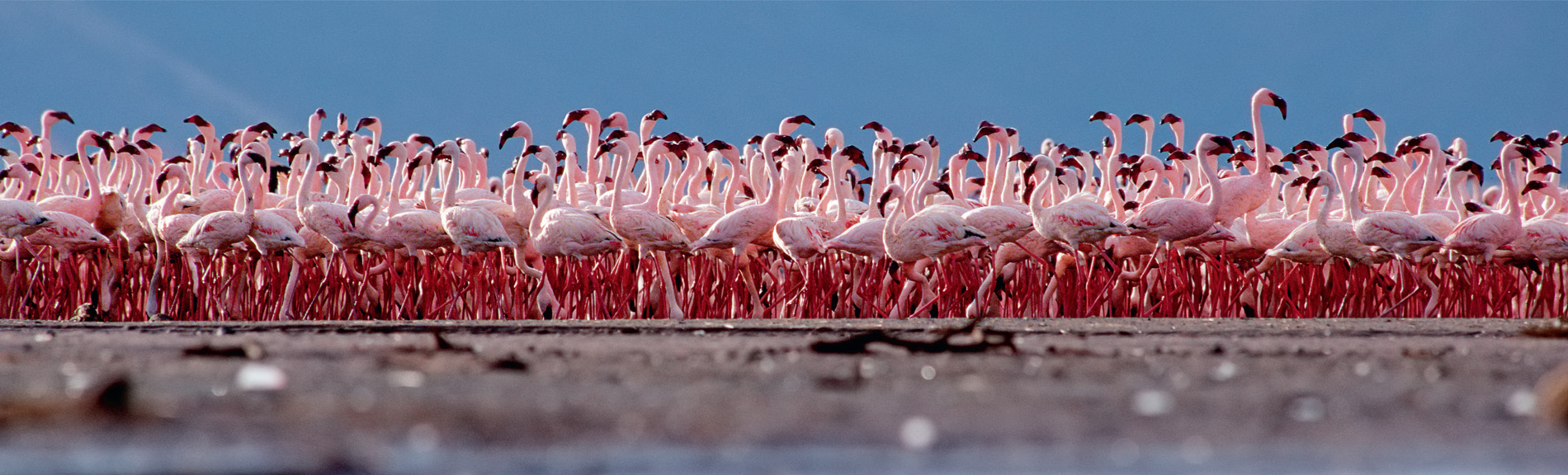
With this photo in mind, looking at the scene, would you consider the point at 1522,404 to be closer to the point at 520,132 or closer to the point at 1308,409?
the point at 1308,409

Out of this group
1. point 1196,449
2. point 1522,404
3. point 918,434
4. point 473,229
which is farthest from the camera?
point 473,229

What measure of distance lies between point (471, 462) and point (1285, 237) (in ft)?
45.4

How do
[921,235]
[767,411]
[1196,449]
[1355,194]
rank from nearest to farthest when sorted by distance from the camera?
1. [1196,449]
2. [767,411]
3. [921,235]
4. [1355,194]

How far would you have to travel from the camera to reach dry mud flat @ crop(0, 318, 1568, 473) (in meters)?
3.37

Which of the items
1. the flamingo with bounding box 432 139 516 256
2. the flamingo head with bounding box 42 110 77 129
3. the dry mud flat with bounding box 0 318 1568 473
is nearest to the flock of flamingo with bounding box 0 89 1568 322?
the flamingo with bounding box 432 139 516 256

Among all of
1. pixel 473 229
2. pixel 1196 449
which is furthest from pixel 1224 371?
pixel 473 229

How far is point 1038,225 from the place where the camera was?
14.7 metres

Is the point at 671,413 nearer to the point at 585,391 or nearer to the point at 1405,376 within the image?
the point at 585,391

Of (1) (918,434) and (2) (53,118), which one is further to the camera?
(2) (53,118)

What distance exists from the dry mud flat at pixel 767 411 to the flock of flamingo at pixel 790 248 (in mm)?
8042

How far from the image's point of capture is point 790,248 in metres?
14.9

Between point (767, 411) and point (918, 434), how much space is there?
553 mm

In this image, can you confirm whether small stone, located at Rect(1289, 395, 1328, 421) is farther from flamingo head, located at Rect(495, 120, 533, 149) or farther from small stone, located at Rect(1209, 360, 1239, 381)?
flamingo head, located at Rect(495, 120, 533, 149)

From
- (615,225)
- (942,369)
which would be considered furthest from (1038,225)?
(942,369)
